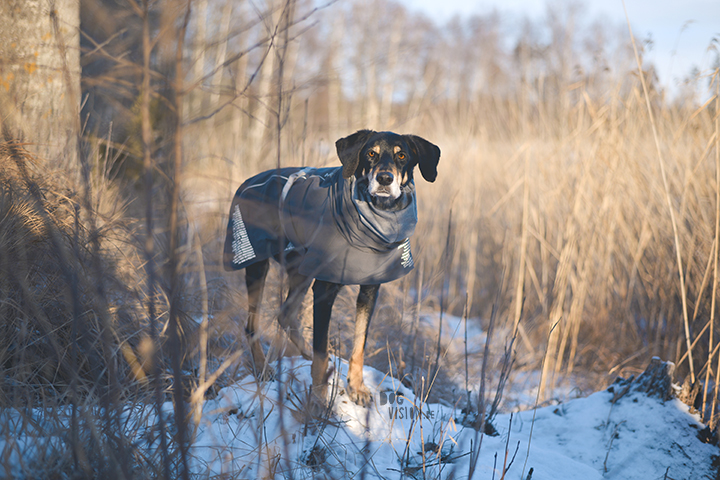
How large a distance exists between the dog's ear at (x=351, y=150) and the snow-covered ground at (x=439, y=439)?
0.89 meters

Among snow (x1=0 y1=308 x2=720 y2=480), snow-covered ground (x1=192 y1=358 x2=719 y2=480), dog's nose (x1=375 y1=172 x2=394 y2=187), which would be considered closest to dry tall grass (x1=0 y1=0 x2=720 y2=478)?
snow (x1=0 y1=308 x2=720 y2=480)

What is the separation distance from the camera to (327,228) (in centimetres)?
186

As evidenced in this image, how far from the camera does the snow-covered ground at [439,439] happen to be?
1.48m

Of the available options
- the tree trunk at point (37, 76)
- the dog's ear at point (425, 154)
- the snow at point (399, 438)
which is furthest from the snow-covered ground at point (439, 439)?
the tree trunk at point (37, 76)

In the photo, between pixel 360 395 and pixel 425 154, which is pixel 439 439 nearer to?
pixel 360 395

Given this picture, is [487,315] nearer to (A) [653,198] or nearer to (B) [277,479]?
(A) [653,198]

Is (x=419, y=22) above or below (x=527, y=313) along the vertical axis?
above

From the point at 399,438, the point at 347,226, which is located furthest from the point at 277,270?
the point at 399,438

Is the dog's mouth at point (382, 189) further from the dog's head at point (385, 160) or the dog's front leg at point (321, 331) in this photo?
the dog's front leg at point (321, 331)

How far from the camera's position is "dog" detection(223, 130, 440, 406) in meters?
1.81

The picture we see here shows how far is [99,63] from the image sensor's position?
231 inches

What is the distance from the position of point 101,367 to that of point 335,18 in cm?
1345

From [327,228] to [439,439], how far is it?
989 mm

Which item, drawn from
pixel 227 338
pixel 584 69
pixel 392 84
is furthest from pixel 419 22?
pixel 227 338
